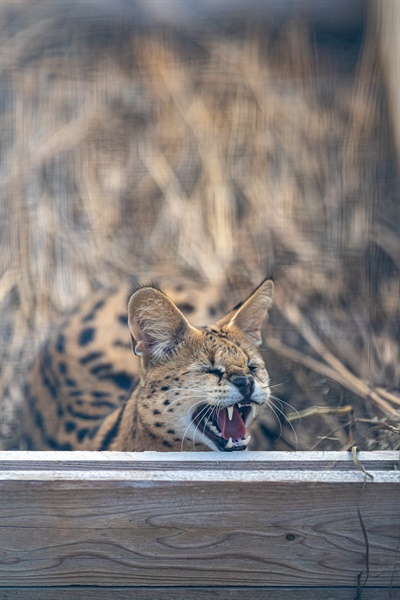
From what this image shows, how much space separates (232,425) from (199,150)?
2962 mm

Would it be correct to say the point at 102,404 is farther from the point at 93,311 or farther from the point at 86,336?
the point at 93,311

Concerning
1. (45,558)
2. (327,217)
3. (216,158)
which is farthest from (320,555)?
(216,158)

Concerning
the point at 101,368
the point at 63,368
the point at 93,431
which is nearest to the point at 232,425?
the point at 93,431

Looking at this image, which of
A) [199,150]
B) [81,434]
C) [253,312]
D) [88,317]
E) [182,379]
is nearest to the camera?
[182,379]

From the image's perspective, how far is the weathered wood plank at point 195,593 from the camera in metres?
2.22

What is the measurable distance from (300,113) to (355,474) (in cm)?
344

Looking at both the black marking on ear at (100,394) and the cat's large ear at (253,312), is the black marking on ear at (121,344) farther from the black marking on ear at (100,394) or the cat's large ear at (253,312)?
the cat's large ear at (253,312)

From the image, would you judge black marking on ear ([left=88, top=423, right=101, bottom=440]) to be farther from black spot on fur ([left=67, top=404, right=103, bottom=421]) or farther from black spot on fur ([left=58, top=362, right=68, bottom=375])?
black spot on fur ([left=58, top=362, right=68, bottom=375])

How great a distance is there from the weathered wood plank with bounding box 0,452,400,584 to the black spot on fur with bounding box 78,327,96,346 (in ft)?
5.36

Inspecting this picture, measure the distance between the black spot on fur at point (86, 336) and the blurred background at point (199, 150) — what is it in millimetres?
743

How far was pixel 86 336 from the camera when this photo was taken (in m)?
3.84

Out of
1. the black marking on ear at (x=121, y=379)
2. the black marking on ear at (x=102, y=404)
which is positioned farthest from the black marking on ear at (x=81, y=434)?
the black marking on ear at (x=121, y=379)

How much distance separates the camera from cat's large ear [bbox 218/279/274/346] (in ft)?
9.26

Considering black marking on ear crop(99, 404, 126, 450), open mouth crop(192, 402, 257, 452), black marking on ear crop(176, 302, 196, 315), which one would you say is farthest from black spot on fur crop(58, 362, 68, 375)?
open mouth crop(192, 402, 257, 452)
